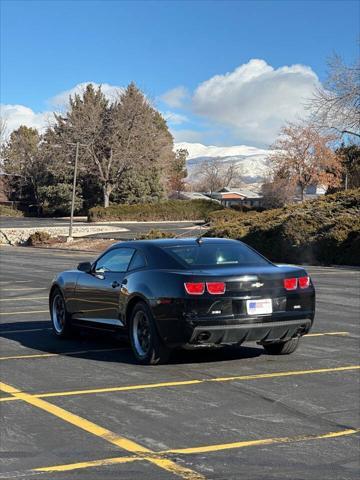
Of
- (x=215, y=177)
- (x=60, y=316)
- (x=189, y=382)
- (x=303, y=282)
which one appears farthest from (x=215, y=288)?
(x=215, y=177)

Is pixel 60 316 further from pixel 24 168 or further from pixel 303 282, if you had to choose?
pixel 24 168

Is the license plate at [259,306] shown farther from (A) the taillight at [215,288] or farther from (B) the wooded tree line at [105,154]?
(B) the wooded tree line at [105,154]

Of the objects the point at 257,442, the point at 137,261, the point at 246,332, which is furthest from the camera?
the point at 137,261

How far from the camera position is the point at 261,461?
512 cm

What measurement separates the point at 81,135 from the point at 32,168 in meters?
18.5

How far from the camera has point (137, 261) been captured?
9008mm

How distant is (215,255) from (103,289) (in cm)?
160

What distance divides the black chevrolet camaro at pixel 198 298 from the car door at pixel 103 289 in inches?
0.5

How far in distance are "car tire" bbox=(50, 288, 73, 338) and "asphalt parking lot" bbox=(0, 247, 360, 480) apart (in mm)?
133

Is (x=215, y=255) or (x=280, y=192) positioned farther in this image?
(x=280, y=192)

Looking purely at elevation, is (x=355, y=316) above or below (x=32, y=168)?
below

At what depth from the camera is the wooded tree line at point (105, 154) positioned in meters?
79.1

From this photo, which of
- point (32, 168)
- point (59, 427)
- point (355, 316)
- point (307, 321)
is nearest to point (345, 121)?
point (355, 316)

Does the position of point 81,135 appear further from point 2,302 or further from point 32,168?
point 2,302
